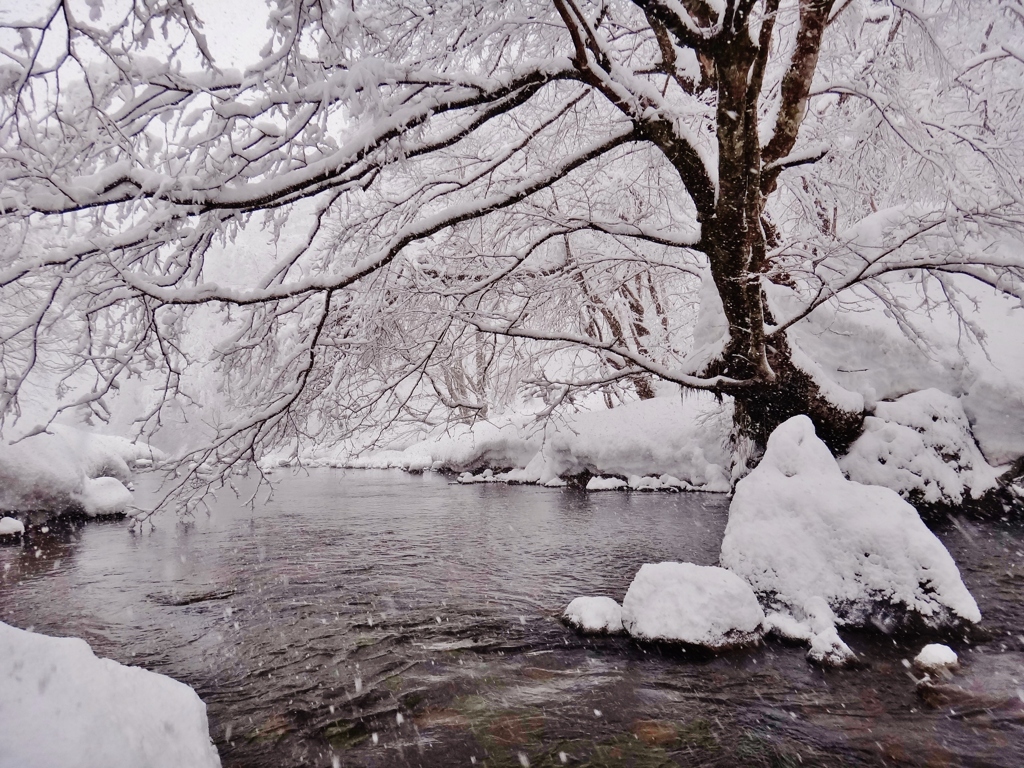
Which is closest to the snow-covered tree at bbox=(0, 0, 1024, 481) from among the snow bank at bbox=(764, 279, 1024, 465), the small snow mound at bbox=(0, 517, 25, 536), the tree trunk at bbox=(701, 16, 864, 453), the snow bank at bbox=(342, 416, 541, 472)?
the tree trunk at bbox=(701, 16, 864, 453)

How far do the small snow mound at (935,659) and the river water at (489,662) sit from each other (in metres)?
0.11

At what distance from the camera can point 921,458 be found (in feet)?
26.9

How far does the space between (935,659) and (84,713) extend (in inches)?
194

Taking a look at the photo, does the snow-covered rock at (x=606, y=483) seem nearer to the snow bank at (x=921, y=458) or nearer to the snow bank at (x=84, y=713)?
the snow bank at (x=921, y=458)

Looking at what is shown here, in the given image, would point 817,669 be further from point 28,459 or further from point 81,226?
point 28,459

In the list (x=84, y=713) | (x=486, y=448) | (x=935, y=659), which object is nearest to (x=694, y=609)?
(x=935, y=659)

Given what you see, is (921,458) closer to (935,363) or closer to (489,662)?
(935,363)

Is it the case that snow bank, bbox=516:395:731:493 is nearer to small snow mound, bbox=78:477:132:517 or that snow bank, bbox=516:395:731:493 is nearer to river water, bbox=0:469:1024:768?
river water, bbox=0:469:1024:768

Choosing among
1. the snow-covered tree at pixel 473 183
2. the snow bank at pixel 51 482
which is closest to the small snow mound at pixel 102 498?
the snow bank at pixel 51 482

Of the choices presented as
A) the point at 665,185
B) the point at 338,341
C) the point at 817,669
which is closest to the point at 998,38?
the point at 665,185

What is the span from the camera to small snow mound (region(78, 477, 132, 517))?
11.6 metres

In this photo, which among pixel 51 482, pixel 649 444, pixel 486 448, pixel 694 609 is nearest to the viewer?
pixel 694 609

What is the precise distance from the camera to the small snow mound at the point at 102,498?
11562 millimetres

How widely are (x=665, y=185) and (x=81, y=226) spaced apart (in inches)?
293
